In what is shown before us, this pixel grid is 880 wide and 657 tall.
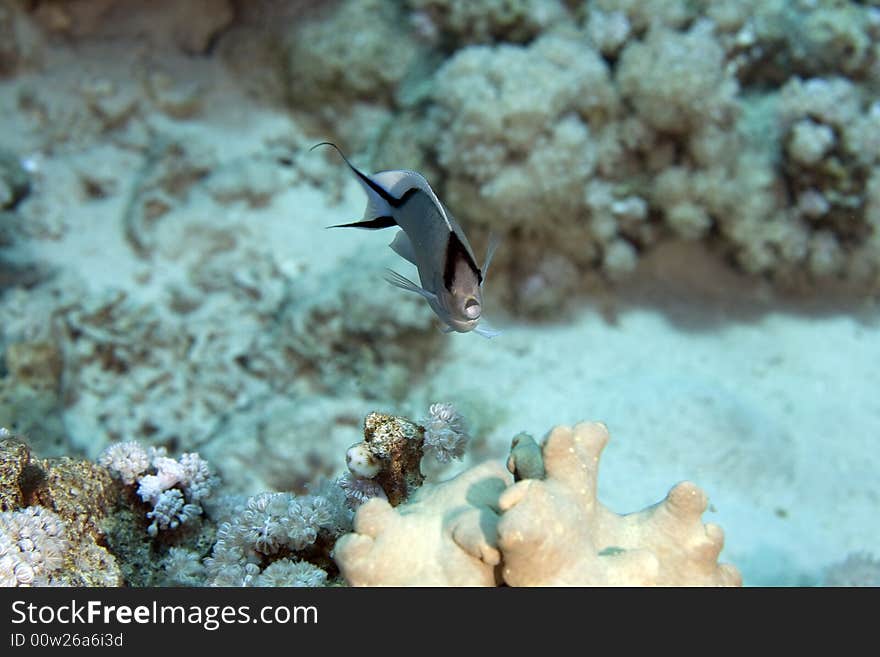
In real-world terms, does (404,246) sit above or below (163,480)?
above

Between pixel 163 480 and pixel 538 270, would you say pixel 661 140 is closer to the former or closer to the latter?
pixel 538 270

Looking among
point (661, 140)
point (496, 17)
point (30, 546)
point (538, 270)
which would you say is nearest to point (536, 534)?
point (30, 546)

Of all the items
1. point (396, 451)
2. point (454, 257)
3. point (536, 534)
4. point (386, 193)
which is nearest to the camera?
point (536, 534)

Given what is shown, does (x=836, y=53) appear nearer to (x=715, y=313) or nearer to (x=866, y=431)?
(x=715, y=313)

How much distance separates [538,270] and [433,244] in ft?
11.3

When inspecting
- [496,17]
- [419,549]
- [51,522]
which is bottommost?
[51,522]

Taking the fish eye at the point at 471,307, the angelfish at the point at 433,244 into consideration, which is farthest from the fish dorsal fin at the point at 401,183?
the fish eye at the point at 471,307

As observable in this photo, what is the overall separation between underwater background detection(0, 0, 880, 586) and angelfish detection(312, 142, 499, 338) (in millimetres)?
2478

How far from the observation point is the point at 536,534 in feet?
4.81

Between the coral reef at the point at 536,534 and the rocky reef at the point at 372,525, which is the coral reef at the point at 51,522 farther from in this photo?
the coral reef at the point at 536,534

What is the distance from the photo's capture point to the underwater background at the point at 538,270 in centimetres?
429

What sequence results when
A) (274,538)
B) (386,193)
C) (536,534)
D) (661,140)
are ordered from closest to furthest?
(536,534), (386,193), (274,538), (661,140)

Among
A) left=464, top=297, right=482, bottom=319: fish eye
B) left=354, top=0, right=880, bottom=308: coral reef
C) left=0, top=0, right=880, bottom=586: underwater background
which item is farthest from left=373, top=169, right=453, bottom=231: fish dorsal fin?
left=354, top=0, right=880, bottom=308: coral reef
